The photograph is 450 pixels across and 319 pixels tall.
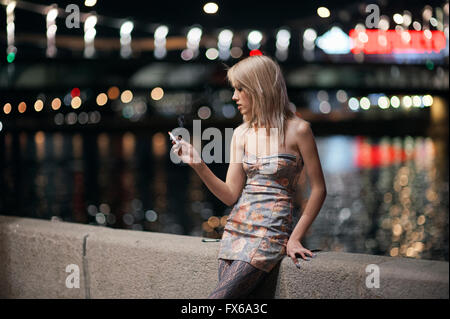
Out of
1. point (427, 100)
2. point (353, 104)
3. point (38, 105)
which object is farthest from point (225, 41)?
point (353, 104)

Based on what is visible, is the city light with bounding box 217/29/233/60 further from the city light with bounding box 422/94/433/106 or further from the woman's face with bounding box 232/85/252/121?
the woman's face with bounding box 232/85/252/121

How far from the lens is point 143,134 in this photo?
5822cm

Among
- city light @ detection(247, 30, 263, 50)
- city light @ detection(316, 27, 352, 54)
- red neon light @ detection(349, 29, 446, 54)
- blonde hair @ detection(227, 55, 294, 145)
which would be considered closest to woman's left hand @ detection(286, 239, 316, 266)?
blonde hair @ detection(227, 55, 294, 145)

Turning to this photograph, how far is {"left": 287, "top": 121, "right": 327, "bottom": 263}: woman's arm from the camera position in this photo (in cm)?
335

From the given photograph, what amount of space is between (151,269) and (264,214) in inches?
36.0

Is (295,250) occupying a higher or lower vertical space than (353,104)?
lower

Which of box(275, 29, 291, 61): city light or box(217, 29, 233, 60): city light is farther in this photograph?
box(275, 29, 291, 61): city light

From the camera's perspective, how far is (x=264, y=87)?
330 centimetres

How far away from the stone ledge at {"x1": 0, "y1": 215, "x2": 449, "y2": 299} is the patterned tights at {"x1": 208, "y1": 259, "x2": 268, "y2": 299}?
20 centimetres

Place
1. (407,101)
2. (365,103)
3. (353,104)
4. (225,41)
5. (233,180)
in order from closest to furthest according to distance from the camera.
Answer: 1. (233,180)
2. (407,101)
3. (225,41)
4. (365,103)
5. (353,104)

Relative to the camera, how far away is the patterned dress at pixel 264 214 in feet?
10.9

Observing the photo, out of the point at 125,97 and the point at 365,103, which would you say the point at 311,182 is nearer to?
the point at 365,103
